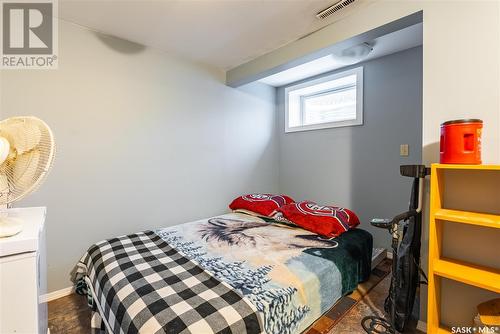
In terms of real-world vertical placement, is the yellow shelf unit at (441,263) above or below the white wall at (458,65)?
below

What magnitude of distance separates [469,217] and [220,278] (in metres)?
1.38

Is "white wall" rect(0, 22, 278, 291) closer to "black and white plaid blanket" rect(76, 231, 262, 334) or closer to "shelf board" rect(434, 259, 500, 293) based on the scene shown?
"black and white plaid blanket" rect(76, 231, 262, 334)

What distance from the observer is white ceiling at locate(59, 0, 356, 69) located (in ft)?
5.97

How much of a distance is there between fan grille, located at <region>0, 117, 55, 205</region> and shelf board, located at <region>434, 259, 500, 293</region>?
6.62 feet

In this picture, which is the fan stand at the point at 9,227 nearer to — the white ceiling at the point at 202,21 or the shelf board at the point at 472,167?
the white ceiling at the point at 202,21

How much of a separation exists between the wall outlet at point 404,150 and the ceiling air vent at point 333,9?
1550 millimetres

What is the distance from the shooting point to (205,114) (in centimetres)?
292

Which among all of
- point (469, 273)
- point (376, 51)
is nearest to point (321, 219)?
point (469, 273)

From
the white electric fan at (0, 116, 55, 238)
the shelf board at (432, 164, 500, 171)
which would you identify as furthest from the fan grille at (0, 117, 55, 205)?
the shelf board at (432, 164, 500, 171)

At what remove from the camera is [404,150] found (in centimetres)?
250

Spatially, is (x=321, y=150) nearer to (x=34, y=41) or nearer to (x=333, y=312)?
(x=333, y=312)

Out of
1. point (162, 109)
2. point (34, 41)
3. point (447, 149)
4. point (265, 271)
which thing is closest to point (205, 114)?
point (162, 109)

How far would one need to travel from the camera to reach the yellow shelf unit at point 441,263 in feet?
3.91

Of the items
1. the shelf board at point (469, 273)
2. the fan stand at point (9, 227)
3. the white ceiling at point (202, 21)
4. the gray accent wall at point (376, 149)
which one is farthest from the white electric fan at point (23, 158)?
the gray accent wall at point (376, 149)
